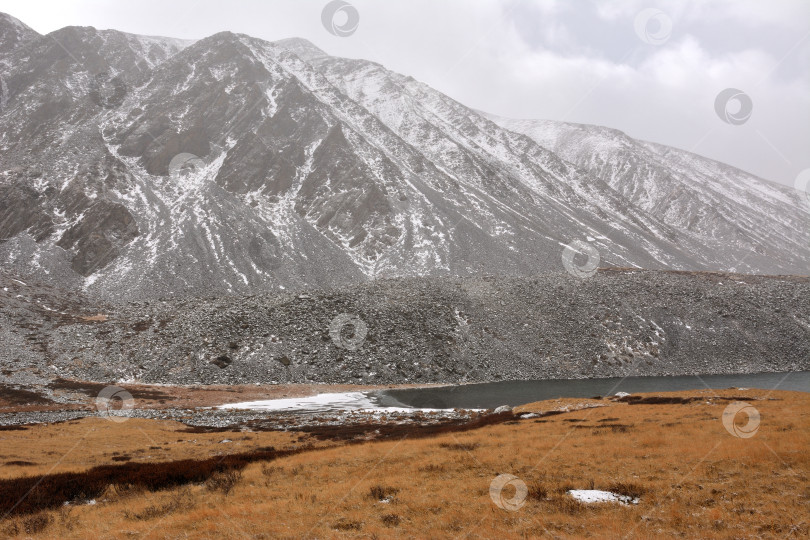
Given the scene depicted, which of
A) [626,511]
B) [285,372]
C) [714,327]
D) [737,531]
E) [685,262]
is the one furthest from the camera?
[685,262]

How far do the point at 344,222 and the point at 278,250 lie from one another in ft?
98.5

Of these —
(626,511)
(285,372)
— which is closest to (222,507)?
(626,511)

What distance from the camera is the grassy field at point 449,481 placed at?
50.9ft

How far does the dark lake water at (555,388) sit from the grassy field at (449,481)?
2524 centimetres

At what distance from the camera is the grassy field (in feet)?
50.9

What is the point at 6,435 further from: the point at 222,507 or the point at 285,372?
the point at 285,372

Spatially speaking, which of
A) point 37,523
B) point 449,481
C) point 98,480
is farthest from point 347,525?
point 98,480

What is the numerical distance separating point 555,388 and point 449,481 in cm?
4884

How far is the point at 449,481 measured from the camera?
818 inches

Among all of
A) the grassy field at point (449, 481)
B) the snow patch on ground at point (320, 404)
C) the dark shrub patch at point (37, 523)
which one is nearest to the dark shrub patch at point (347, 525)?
the grassy field at point (449, 481)

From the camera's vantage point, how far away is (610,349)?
255 feet

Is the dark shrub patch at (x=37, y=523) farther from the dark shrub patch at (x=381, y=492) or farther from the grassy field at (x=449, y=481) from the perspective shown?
the dark shrub patch at (x=381, y=492)

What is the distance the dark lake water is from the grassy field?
25.2 meters

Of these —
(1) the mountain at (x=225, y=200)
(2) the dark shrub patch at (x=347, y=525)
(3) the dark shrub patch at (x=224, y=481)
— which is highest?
(1) the mountain at (x=225, y=200)
